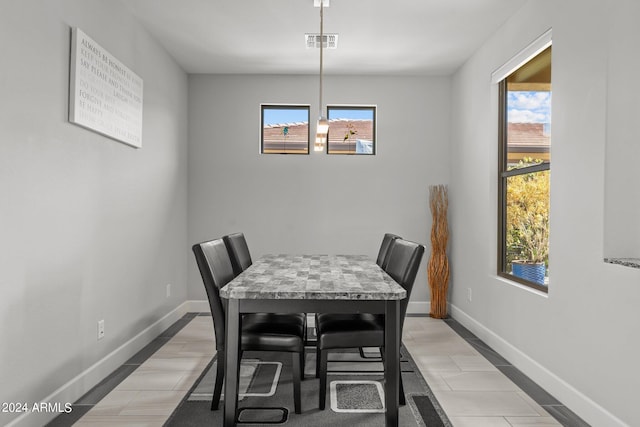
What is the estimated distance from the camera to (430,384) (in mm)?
2850

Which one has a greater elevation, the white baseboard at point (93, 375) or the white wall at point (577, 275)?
the white wall at point (577, 275)

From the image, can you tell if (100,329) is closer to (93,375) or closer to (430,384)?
(93,375)

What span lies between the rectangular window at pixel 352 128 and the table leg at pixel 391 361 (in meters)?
3.07

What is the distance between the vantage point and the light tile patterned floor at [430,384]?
2361 mm

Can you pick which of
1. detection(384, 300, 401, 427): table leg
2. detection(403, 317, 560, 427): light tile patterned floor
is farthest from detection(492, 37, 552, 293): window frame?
detection(384, 300, 401, 427): table leg

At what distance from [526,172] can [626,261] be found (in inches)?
50.5

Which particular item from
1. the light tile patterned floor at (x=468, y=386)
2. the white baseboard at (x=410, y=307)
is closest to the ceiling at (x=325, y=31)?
the white baseboard at (x=410, y=307)

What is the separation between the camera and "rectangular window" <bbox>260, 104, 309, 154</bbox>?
4.93 metres

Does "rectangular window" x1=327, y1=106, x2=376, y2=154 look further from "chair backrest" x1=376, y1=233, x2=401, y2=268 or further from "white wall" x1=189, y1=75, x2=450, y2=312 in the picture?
"chair backrest" x1=376, y1=233, x2=401, y2=268

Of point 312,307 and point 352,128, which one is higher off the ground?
point 352,128

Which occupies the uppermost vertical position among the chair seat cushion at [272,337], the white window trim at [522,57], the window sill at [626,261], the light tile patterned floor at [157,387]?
the white window trim at [522,57]

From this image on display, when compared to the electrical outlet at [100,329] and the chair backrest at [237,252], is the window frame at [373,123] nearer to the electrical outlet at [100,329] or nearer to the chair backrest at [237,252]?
the chair backrest at [237,252]

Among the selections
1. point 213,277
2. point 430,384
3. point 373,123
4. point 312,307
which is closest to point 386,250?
point 430,384

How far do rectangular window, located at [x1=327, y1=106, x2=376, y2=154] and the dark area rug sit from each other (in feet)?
7.90
